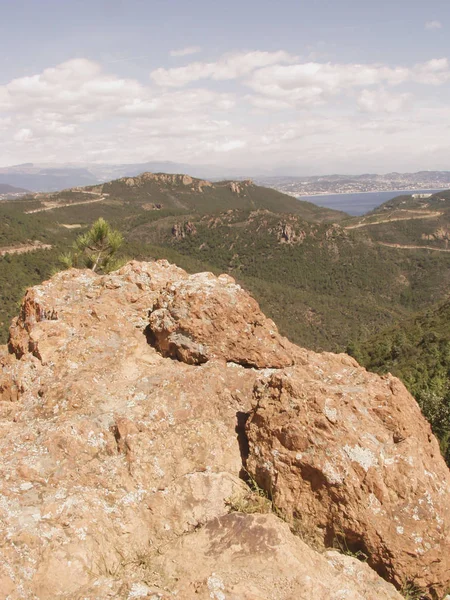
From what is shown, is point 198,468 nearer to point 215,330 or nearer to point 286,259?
point 215,330

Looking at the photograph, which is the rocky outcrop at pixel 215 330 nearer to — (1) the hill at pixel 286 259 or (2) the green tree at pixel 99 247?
(2) the green tree at pixel 99 247

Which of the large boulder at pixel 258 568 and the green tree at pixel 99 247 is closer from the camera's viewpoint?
the large boulder at pixel 258 568

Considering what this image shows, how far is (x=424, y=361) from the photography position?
129 ft

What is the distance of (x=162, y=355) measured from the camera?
32.4 ft

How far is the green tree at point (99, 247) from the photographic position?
19641mm

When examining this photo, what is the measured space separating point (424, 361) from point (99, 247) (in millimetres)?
33537

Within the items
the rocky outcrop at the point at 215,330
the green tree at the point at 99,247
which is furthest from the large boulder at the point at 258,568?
the green tree at the point at 99,247

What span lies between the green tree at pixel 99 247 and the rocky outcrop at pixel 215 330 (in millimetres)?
10254

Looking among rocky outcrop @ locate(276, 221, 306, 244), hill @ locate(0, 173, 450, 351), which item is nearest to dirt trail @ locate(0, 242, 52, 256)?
hill @ locate(0, 173, 450, 351)

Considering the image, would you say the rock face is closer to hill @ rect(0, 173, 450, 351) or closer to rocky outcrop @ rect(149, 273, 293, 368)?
rocky outcrop @ rect(149, 273, 293, 368)

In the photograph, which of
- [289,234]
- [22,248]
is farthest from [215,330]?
[289,234]

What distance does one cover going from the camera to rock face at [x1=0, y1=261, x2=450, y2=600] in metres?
5.41

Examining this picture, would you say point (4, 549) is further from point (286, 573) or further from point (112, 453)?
point (286, 573)

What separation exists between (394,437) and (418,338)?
5024cm
